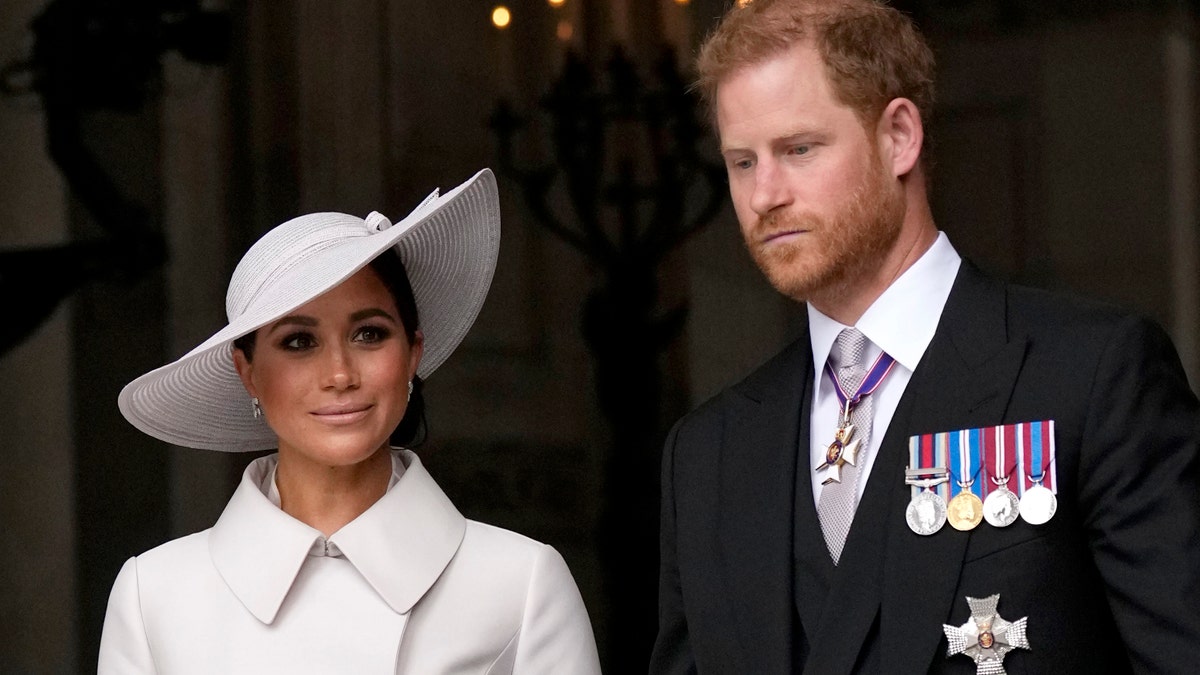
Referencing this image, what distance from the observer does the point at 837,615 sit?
257cm

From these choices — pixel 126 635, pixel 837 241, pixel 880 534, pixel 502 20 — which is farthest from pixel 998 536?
pixel 502 20

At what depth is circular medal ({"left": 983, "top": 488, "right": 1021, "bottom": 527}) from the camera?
2.49m

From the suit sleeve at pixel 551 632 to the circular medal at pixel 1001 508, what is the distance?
0.78 metres

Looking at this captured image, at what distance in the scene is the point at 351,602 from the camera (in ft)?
9.57

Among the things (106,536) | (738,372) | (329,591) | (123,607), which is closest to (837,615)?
(329,591)

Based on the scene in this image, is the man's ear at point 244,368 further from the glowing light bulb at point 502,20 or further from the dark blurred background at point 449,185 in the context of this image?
the glowing light bulb at point 502,20

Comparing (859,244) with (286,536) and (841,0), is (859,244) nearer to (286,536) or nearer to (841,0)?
(841,0)

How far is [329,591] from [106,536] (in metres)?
1.37

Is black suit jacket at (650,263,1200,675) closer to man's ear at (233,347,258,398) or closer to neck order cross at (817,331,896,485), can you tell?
neck order cross at (817,331,896,485)

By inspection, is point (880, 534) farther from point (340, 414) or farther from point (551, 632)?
point (340, 414)

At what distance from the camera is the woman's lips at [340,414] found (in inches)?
111

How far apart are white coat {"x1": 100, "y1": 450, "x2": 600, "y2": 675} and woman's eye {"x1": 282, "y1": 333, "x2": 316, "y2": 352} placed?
29 cm

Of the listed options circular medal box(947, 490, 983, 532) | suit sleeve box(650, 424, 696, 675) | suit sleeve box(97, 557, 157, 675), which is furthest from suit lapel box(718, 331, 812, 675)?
suit sleeve box(97, 557, 157, 675)

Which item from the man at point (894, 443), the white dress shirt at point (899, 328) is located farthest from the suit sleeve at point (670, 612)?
the white dress shirt at point (899, 328)
